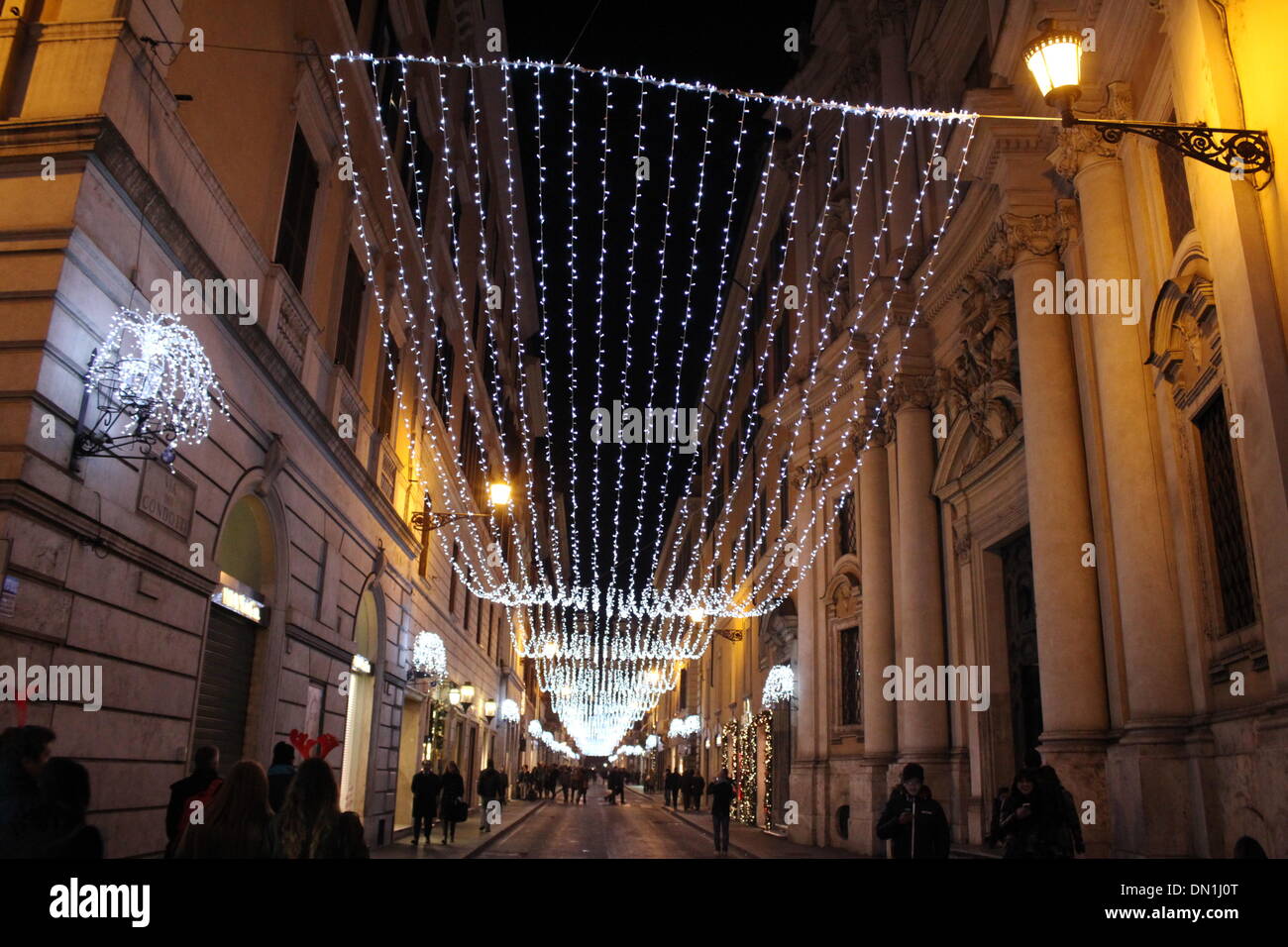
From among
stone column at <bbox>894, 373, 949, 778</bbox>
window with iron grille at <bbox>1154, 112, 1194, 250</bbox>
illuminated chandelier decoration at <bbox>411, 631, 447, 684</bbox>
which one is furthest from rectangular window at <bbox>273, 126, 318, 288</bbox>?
stone column at <bbox>894, 373, 949, 778</bbox>

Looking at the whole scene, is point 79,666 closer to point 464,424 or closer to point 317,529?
point 317,529

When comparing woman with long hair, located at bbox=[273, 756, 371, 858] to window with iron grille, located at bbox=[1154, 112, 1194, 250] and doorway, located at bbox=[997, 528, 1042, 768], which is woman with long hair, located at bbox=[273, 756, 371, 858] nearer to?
window with iron grille, located at bbox=[1154, 112, 1194, 250]

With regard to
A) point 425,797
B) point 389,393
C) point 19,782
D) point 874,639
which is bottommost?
point 425,797

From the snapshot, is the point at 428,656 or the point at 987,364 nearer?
the point at 987,364

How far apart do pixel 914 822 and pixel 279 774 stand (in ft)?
17.7

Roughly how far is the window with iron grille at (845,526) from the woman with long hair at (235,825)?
19352 millimetres

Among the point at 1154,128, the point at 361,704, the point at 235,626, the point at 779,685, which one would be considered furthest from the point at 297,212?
the point at 779,685

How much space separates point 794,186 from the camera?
2967cm

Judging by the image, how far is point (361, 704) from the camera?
17031 mm

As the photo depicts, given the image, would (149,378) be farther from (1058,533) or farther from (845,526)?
(845,526)

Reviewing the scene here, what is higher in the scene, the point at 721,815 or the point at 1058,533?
the point at 1058,533

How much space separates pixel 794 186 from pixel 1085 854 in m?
23.1

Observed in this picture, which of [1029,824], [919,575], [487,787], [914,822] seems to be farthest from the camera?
[487,787]

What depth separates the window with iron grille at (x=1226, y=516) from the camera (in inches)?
340
